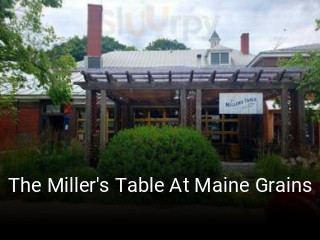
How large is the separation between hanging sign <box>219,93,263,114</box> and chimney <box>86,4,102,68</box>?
1606 centimetres

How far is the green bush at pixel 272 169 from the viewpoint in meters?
9.22

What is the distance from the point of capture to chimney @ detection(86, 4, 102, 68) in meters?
26.2

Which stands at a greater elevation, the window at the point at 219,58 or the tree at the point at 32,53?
the window at the point at 219,58

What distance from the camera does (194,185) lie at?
8.68m

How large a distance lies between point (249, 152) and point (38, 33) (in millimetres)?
9522

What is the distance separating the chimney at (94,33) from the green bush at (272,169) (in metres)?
18.7

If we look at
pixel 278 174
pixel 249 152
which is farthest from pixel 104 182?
pixel 249 152

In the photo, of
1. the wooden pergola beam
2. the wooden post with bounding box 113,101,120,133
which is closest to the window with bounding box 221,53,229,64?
the wooden post with bounding box 113,101,120,133

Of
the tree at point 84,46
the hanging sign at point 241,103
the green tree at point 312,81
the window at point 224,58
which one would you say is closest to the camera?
the green tree at point 312,81

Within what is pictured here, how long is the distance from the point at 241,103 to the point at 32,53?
22.6 ft

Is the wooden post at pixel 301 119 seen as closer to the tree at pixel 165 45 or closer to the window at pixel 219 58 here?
the window at pixel 219 58

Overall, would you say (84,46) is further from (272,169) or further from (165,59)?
(272,169)

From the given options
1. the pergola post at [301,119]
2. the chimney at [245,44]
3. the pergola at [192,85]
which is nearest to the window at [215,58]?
the chimney at [245,44]

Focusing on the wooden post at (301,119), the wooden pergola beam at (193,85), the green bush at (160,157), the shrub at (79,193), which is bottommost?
the shrub at (79,193)
